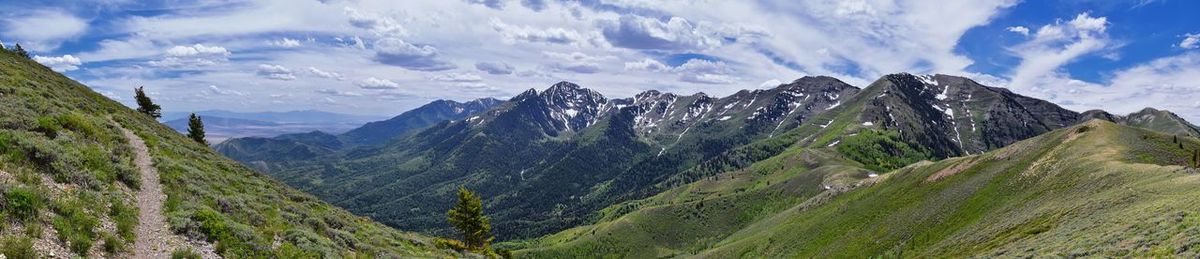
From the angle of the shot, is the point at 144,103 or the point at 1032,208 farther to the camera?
the point at 144,103

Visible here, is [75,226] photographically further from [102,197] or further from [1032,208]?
[1032,208]

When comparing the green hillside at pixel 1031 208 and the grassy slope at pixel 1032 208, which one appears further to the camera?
the grassy slope at pixel 1032 208

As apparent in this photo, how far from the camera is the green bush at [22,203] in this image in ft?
56.7

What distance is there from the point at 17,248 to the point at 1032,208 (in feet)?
247

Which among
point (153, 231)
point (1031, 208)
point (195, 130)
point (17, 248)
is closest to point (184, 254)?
point (153, 231)

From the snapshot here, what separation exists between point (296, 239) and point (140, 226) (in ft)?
25.4

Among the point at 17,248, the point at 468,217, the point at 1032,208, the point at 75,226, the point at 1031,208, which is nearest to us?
the point at 17,248

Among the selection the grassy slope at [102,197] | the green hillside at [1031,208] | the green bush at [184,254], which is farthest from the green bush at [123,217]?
the green hillside at [1031,208]

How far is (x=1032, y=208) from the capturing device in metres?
58.2

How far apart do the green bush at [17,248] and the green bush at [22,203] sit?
2478mm

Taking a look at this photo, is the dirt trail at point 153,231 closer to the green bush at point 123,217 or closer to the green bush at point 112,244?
the green bush at point 123,217

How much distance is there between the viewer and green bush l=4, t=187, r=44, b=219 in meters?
17.3

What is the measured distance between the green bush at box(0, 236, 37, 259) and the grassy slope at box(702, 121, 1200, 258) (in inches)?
1746

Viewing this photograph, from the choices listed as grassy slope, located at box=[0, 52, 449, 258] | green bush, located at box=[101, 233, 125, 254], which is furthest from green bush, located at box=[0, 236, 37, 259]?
green bush, located at box=[101, 233, 125, 254]
